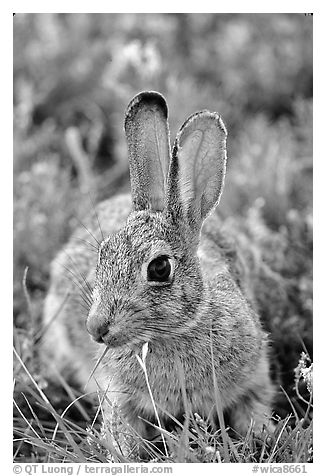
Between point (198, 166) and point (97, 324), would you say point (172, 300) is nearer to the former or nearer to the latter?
point (97, 324)

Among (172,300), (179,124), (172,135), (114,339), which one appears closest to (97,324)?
(114,339)

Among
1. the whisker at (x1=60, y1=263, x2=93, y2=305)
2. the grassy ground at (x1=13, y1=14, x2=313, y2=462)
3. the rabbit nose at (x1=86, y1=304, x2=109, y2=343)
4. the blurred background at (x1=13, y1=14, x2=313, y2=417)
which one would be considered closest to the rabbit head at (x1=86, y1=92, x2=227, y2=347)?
the rabbit nose at (x1=86, y1=304, x2=109, y2=343)

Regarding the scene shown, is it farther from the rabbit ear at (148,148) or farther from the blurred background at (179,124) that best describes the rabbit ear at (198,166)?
the blurred background at (179,124)

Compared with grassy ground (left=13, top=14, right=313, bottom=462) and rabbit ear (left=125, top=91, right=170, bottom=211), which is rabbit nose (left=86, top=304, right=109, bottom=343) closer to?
grassy ground (left=13, top=14, right=313, bottom=462)

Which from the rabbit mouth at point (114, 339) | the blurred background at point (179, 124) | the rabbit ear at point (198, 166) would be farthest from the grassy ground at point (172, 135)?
the rabbit ear at point (198, 166)

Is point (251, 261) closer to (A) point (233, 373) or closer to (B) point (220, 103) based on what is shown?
(A) point (233, 373)
